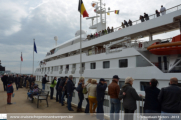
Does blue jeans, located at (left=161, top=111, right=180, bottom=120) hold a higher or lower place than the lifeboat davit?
lower

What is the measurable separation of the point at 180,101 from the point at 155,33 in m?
11.7

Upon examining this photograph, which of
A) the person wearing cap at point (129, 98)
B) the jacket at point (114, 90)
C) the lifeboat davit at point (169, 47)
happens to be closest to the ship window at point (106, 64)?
the lifeboat davit at point (169, 47)

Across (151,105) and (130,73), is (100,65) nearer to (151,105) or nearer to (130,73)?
(130,73)

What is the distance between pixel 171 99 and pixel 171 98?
0.08ft

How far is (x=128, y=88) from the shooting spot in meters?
4.33

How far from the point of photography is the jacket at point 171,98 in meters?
3.57

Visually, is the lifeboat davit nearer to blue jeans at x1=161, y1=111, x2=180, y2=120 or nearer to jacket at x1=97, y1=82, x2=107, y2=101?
jacket at x1=97, y1=82, x2=107, y2=101

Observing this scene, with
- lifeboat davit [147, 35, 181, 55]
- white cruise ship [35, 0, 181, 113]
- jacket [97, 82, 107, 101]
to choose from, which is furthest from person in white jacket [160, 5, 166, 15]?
jacket [97, 82, 107, 101]

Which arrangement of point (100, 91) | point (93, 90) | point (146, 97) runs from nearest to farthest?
point (146, 97)
point (100, 91)
point (93, 90)

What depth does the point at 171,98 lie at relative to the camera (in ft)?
11.8

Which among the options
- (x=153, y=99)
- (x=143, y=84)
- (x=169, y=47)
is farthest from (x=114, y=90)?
(x=143, y=84)

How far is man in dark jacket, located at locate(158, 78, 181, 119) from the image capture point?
3.57 meters

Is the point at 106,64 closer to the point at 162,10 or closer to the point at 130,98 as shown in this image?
the point at 162,10

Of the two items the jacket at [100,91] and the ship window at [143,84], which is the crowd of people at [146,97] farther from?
the ship window at [143,84]
